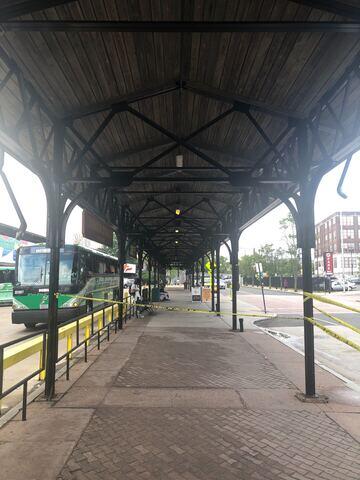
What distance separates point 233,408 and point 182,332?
26.0 ft

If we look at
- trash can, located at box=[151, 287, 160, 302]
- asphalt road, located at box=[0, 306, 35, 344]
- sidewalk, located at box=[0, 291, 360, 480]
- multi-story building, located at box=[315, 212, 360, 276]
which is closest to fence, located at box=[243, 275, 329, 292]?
trash can, located at box=[151, 287, 160, 302]

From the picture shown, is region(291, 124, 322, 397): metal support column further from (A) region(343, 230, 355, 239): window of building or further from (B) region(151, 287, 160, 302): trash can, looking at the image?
(A) region(343, 230, 355, 239): window of building

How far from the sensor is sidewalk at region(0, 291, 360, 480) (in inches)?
150

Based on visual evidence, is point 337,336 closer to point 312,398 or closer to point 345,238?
point 312,398

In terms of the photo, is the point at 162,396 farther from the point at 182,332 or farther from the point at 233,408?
the point at 182,332

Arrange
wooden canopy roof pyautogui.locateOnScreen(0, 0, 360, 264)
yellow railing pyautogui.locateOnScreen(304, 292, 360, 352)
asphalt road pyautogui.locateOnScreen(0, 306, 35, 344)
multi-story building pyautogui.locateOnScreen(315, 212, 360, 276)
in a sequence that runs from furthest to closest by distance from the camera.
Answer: multi-story building pyautogui.locateOnScreen(315, 212, 360, 276), asphalt road pyautogui.locateOnScreen(0, 306, 35, 344), yellow railing pyautogui.locateOnScreen(304, 292, 360, 352), wooden canopy roof pyautogui.locateOnScreen(0, 0, 360, 264)

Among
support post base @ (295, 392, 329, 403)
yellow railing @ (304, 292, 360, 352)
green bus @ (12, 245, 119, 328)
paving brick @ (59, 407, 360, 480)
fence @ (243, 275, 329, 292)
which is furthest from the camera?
fence @ (243, 275, 329, 292)

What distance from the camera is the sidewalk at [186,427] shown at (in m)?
3.81

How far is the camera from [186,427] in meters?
4.84

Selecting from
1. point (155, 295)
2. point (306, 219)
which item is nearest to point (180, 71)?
point (306, 219)

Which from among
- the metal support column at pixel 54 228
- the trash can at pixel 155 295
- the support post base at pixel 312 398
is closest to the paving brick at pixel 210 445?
the support post base at pixel 312 398

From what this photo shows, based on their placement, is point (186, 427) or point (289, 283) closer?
point (186, 427)

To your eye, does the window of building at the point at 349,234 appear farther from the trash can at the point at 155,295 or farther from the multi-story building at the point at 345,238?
the trash can at the point at 155,295

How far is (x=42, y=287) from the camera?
14086mm
